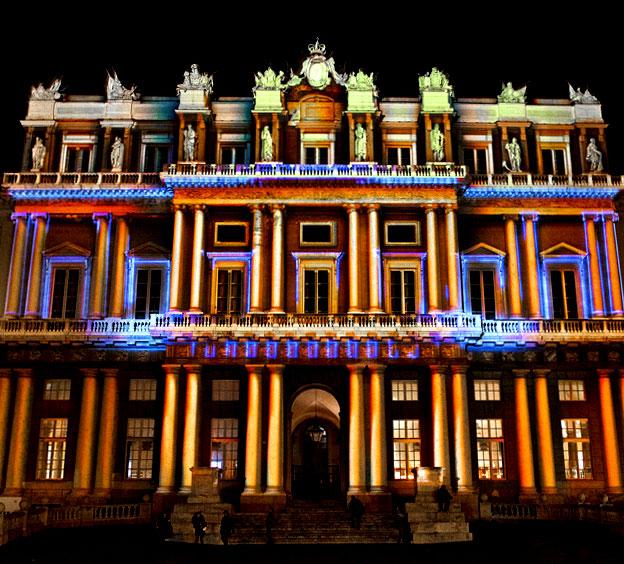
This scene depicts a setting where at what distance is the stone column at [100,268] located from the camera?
132 ft

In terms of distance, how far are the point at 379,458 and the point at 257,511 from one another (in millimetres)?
6382

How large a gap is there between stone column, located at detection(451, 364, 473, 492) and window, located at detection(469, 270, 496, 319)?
4.47 meters

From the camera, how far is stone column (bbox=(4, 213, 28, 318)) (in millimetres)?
40438

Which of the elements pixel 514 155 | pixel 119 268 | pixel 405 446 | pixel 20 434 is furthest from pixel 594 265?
pixel 20 434

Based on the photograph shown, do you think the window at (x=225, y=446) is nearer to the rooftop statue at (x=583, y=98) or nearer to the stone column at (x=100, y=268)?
the stone column at (x=100, y=268)

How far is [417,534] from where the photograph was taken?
3002cm

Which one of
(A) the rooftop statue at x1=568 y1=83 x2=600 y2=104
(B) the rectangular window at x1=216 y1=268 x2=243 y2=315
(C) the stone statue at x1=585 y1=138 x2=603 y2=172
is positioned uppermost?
(A) the rooftop statue at x1=568 y1=83 x2=600 y2=104

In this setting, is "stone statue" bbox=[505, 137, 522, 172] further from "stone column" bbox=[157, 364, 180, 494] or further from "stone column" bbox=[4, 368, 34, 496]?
"stone column" bbox=[4, 368, 34, 496]

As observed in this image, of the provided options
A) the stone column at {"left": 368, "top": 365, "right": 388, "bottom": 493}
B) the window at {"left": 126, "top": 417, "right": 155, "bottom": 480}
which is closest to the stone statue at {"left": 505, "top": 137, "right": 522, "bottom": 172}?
the stone column at {"left": 368, "top": 365, "right": 388, "bottom": 493}

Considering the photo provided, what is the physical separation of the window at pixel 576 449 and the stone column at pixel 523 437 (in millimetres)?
2338

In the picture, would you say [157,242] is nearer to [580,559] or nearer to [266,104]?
[266,104]

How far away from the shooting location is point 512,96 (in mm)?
44000

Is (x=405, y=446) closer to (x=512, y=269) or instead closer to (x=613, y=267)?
(x=512, y=269)

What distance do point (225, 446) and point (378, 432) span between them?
813 cm
